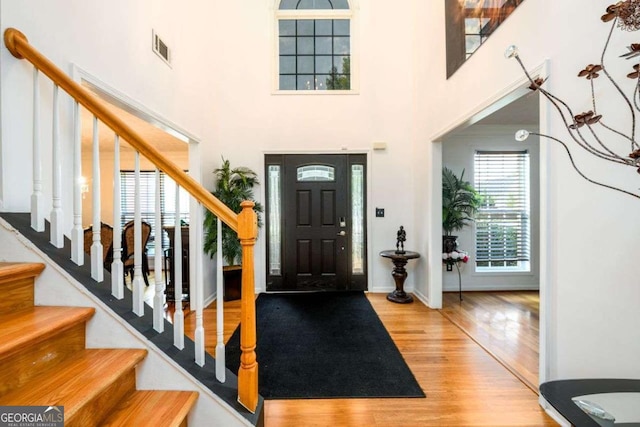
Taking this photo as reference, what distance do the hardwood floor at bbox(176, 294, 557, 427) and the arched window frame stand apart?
3.53 metres

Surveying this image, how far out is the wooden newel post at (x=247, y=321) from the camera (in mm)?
1378

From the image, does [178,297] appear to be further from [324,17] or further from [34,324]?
[324,17]

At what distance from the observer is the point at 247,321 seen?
141 cm

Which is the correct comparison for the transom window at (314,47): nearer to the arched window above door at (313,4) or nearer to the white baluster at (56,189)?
the arched window above door at (313,4)

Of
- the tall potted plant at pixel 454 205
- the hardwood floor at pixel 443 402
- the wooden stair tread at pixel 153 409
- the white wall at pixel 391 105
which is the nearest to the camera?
the wooden stair tread at pixel 153 409

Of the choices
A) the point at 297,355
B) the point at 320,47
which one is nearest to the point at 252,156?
the point at 320,47

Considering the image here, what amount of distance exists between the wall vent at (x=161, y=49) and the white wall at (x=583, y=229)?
117 inches

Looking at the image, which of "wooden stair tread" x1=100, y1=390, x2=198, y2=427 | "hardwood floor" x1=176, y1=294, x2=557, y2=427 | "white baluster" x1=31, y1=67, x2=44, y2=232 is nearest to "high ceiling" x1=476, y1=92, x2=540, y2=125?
"hardwood floor" x1=176, y1=294, x2=557, y2=427

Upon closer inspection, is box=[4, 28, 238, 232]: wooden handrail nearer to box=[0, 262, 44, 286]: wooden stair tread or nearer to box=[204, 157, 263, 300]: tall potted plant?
box=[0, 262, 44, 286]: wooden stair tread

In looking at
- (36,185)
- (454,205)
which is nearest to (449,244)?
(454,205)

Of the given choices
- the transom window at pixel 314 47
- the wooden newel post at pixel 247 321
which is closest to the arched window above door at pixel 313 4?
the transom window at pixel 314 47

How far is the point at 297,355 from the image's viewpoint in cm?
250

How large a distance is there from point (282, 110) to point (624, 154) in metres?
3.78

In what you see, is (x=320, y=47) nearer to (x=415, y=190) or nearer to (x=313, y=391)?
(x=415, y=190)
